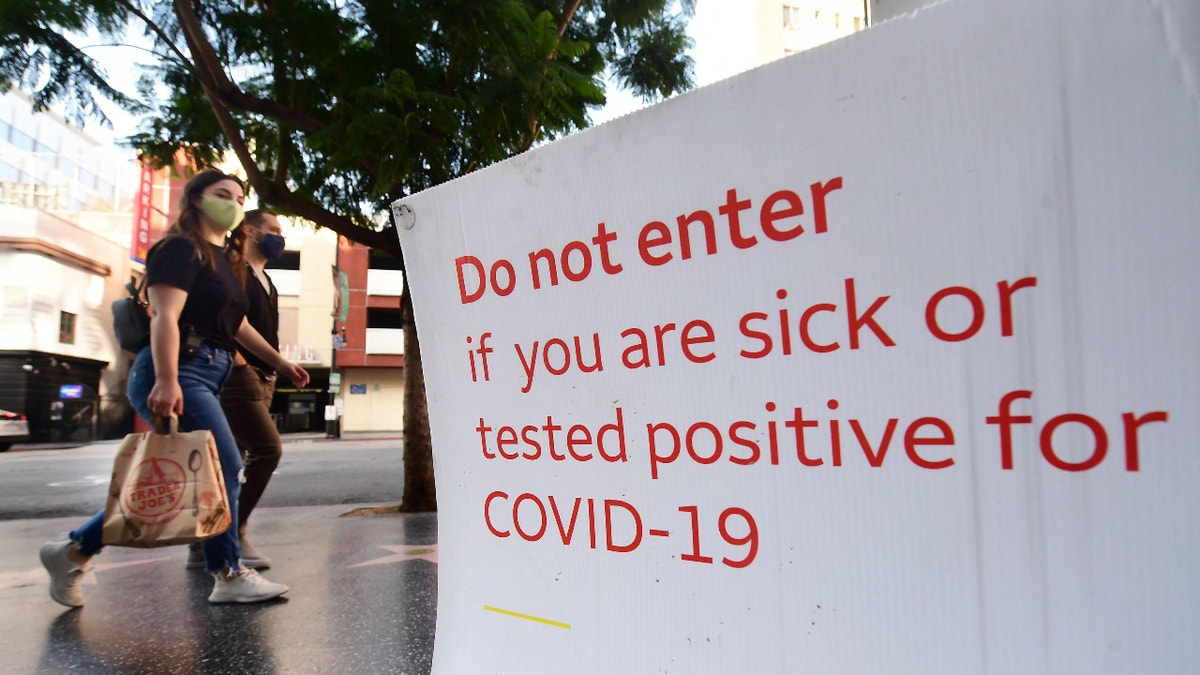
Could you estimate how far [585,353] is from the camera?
139 centimetres

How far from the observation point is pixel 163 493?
2891 mm

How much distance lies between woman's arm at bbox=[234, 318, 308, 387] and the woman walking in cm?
39

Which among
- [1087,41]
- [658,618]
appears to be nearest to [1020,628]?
[658,618]

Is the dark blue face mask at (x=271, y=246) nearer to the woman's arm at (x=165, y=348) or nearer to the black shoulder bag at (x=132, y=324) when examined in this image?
the black shoulder bag at (x=132, y=324)

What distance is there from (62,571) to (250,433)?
953 mm

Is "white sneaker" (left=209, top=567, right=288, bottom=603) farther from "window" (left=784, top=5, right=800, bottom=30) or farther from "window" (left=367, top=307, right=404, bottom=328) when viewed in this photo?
"window" (left=367, top=307, right=404, bottom=328)

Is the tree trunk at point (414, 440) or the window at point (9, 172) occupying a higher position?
the window at point (9, 172)

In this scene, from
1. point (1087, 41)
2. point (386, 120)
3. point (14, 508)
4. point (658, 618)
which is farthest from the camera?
point (14, 508)

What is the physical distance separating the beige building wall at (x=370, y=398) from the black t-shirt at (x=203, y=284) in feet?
105

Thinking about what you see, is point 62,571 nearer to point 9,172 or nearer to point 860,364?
point 860,364

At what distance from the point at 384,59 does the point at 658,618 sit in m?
4.60

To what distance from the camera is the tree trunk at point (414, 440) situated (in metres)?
6.50

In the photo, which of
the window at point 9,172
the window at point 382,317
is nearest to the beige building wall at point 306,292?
the window at point 382,317

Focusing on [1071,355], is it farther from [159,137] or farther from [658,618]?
[159,137]
